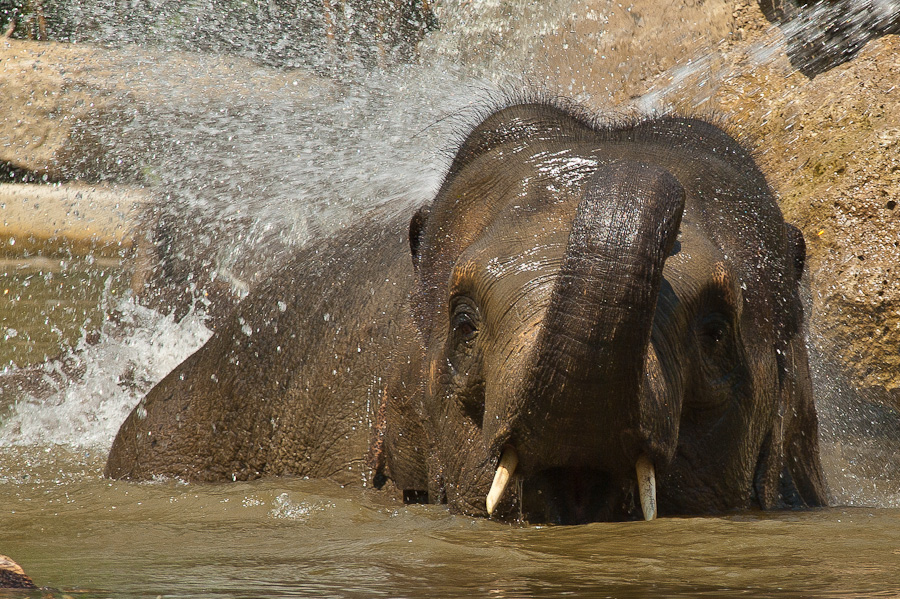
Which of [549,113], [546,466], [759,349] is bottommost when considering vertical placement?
[546,466]

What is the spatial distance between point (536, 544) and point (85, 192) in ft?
40.9

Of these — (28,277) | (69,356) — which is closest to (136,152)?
(28,277)

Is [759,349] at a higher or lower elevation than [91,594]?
higher

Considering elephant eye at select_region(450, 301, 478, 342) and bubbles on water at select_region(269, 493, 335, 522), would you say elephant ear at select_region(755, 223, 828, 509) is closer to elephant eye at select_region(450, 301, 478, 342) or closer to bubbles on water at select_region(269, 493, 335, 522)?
elephant eye at select_region(450, 301, 478, 342)

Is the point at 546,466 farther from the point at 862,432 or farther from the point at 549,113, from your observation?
the point at 862,432

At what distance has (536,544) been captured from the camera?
9.18 feet

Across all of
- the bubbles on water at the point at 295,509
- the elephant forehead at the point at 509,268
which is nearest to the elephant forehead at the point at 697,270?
the elephant forehead at the point at 509,268

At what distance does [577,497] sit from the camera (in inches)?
119

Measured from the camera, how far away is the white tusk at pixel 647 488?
2.78m

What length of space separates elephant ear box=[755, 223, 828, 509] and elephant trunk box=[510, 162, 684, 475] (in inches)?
40.6

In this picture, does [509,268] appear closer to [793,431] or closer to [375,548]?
[375,548]

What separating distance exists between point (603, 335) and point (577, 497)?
0.63 m

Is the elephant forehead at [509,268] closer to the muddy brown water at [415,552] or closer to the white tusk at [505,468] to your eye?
the white tusk at [505,468]

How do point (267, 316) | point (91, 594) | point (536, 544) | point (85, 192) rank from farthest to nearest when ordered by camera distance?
point (85, 192)
point (267, 316)
point (536, 544)
point (91, 594)
